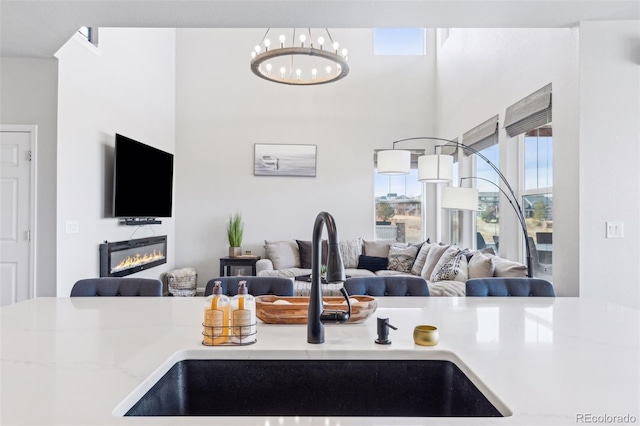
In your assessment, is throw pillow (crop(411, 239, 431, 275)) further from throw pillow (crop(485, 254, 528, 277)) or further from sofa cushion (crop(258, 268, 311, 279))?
throw pillow (crop(485, 254, 528, 277))

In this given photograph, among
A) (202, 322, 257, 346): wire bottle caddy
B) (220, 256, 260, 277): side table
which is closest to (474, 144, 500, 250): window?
(220, 256, 260, 277): side table

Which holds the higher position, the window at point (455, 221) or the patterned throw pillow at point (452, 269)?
the window at point (455, 221)

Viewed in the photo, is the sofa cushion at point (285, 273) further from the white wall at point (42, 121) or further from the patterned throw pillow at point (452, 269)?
the white wall at point (42, 121)

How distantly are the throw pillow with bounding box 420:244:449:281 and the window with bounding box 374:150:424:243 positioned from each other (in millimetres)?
1595

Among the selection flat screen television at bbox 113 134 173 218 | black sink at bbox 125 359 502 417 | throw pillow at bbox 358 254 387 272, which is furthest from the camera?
throw pillow at bbox 358 254 387 272

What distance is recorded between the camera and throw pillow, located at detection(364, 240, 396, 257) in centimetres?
571

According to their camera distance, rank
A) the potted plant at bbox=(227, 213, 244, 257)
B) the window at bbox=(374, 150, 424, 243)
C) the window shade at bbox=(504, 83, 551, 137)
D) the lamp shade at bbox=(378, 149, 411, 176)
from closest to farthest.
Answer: the window shade at bbox=(504, 83, 551, 137), the lamp shade at bbox=(378, 149, 411, 176), the potted plant at bbox=(227, 213, 244, 257), the window at bbox=(374, 150, 424, 243)

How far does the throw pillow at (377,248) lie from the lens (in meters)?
5.71

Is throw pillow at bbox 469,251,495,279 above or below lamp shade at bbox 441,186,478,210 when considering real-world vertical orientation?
below

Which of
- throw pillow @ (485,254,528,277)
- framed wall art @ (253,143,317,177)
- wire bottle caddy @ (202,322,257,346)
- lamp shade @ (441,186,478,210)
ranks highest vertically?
framed wall art @ (253,143,317,177)

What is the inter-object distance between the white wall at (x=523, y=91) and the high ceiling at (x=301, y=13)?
0.30 m

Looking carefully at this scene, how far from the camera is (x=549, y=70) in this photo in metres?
2.98

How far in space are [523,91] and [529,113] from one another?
329 millimetres

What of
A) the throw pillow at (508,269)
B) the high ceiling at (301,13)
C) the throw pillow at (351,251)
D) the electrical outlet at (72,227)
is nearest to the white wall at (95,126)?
the electrical outlet at (72,227)
